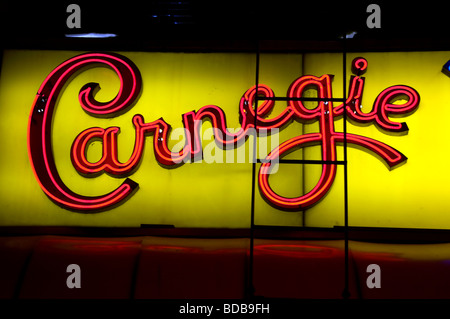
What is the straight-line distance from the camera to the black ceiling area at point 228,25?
14.0ft

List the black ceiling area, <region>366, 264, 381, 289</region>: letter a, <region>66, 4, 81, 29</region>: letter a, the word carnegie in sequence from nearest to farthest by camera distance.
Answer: <region>366, 264, 381, 289</region>: letter a → the black ceiling area → <region>66, 4, 81, 29</region>: letter a → the word carnegie

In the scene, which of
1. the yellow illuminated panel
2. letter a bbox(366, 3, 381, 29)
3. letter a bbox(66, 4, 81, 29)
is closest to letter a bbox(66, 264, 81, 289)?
the yellow illuminated panel

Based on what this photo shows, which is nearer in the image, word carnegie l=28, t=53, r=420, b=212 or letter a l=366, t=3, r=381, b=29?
letter a l=366, t=3, r=381, b=29

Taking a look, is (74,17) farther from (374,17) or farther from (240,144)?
(374,17)

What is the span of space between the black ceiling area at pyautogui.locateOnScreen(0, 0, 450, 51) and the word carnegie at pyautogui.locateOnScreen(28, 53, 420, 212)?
33cm

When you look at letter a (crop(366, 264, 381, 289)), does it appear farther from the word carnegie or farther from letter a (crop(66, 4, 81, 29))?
letter a (crop(66, 4, 81, 29))

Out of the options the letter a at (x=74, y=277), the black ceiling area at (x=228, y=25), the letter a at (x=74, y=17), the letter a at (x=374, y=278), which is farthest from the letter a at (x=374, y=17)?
the letter a at (x=74, y=277)

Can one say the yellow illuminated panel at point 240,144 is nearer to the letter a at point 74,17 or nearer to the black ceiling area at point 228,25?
the black ceiling area at point 228,25

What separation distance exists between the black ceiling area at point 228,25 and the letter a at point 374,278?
6.96 ft

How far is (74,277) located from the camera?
408 centimetres

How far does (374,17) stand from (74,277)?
3.80m

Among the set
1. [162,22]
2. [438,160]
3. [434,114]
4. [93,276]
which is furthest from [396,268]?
[162,22]

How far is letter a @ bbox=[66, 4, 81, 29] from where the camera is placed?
4.41 metres
